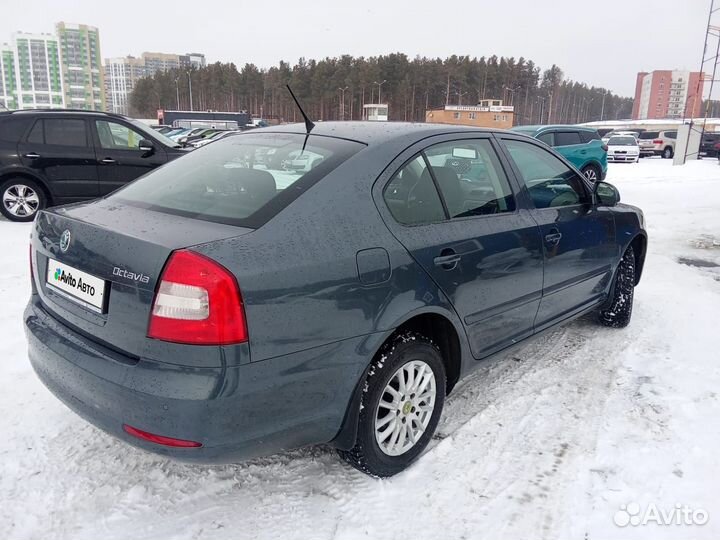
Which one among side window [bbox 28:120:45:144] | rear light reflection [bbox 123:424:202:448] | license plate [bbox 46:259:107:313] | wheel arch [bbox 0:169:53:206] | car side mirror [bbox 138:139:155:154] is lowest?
rear light reflection [bbox 123:424:202:448]

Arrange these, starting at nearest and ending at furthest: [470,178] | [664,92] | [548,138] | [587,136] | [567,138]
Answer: [470,178]
[548,138]
[567,138]
[587,136]
[664,92]

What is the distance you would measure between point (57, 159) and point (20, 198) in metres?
0.83

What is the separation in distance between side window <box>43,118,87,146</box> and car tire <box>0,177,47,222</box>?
0.71 meters

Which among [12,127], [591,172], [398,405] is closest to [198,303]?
[398,405]

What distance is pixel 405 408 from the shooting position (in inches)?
102

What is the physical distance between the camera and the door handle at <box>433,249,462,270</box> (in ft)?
8.45

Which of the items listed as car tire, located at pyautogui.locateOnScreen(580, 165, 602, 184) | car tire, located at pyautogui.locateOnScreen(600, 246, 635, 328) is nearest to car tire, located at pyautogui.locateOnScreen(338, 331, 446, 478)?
car tire, located at pyautogui.locateOnScreen(600, 246, 635, 328)

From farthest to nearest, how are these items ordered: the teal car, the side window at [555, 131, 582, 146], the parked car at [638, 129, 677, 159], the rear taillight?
1. the parked car at [638, 129, 677, 159]
2. the side window at [555, 131, 582, 146]
3. the teal car
4. the rear taillight

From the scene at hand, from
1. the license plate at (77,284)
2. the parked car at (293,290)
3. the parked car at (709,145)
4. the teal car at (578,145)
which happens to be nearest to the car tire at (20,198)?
the parked car at (293,290)

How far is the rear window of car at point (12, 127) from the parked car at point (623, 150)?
24.6m

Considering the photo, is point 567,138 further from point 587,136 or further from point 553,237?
point 553,237

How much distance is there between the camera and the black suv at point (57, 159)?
8062 millimetres

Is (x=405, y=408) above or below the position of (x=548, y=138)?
below

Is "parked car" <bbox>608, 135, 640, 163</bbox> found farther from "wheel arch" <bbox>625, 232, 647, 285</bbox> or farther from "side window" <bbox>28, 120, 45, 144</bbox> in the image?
"side window" <bbox>28, 120, 45, 144</bbox>
